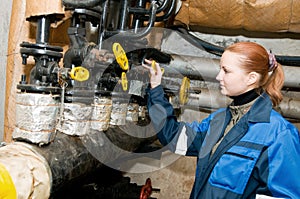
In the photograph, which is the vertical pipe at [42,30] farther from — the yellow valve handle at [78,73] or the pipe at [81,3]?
the yellow valve handle at [78,73]

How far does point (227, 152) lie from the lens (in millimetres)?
1069

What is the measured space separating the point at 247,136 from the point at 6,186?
745 millimetres

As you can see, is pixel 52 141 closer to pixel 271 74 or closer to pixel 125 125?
pixel 125 125

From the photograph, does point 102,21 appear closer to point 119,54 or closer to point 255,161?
point 119,54

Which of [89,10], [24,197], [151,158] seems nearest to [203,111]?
[151,158]

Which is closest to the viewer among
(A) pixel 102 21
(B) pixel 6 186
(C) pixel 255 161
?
(B) pixel 6 186

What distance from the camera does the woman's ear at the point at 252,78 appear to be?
3.64 feet

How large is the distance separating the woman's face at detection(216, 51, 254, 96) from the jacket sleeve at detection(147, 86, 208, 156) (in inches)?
10.0

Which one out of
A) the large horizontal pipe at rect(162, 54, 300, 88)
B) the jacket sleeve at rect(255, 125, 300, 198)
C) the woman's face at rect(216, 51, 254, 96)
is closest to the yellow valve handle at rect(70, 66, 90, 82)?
the woman's face at rect(216, 51, 254, 96)

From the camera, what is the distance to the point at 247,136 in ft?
3.52

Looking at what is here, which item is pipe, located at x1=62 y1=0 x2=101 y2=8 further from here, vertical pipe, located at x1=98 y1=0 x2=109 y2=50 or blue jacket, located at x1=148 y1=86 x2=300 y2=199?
blue jacket, located at x1=148 y1=86 x2=300 y2=199

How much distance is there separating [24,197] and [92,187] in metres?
0.74

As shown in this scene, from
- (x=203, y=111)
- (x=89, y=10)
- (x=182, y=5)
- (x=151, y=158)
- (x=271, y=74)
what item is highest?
Result: (x=182, y=5)

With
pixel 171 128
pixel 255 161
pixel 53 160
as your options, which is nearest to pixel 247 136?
pixel 255 161
